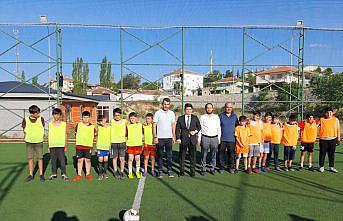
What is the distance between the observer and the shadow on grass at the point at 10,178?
4992 mm

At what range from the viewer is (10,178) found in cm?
583

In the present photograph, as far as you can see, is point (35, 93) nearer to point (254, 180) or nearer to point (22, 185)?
point (22, 185)

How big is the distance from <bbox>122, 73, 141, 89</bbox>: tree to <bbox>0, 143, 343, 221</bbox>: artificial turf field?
5512mm

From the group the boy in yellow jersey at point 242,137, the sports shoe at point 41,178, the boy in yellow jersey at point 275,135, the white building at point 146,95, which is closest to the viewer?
the sports shoe at point 41,178

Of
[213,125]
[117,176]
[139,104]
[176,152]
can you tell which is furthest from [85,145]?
[139,104]

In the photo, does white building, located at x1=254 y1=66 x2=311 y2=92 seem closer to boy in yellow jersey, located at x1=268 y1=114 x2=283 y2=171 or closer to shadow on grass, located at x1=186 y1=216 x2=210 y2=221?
boy in yellow jersey, located at x1=268 y1=114 x2=283 y2=171

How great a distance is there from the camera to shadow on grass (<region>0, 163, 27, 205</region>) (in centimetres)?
499

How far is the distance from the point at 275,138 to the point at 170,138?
2.70 metres

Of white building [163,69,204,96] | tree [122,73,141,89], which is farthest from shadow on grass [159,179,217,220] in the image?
tree [122,73,141,89]

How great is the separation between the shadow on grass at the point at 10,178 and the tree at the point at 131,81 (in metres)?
5.37

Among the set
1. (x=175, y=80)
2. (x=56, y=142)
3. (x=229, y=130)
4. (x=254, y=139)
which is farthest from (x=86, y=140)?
(x=175, y=80)

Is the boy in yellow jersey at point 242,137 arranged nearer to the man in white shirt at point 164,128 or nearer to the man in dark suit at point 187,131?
the man in dark suit at point 187,131

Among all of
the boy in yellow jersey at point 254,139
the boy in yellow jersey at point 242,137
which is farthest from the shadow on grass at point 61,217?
the boy in yellow jersey at point 254,139

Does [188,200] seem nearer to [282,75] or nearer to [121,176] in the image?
[121,176]
